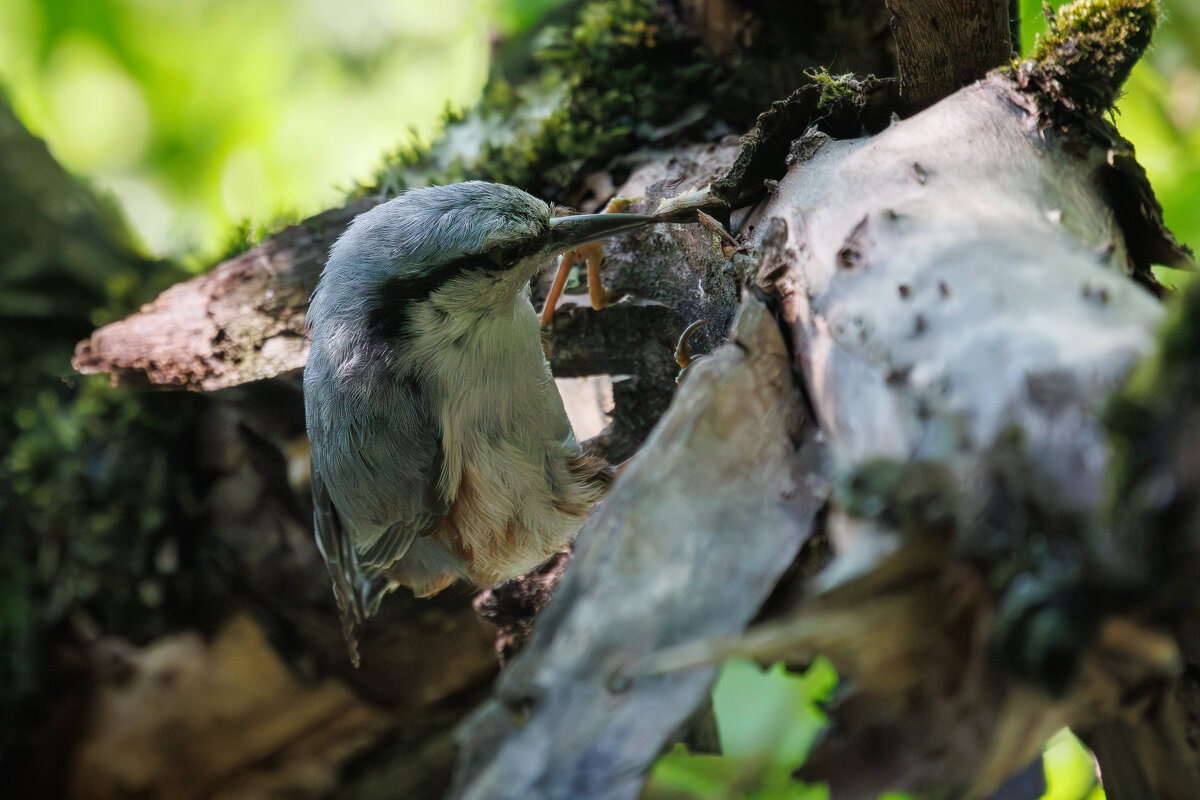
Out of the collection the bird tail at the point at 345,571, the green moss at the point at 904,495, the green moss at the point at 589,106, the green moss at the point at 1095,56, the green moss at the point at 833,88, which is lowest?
the bird tail at the point at 345,571

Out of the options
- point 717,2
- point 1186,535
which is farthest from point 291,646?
point 1186,535

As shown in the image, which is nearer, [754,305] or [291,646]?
[754,305]

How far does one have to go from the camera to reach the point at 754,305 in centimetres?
119

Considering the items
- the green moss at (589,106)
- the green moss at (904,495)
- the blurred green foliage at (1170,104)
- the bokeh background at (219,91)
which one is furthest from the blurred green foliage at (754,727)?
the bokeh background at (219,91)

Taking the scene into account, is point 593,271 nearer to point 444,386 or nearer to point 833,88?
point 444,386

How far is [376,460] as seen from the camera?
1807 mm

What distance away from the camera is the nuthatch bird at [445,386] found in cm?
170

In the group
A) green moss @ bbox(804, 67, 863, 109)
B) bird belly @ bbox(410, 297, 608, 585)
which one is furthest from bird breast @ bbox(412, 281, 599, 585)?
green moss @ bbox(804, 67, 863, 109)

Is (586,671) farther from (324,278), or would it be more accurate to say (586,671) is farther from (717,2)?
(717,2)

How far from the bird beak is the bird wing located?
1.43ft

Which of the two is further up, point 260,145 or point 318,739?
point 260,145

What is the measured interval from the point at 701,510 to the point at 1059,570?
1.27 feet

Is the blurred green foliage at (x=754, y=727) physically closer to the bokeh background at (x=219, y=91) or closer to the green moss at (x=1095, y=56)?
the green moss at (x=1095, y=56)

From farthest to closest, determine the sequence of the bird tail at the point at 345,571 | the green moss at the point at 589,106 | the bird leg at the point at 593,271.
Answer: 1. the green moss at the point at 589,106
2. the bird tail at the point at 345,571
3. the bird leg at the point at 593,271
